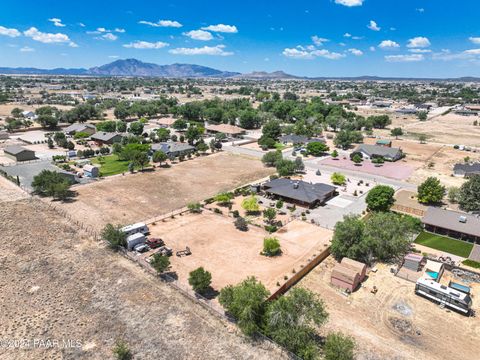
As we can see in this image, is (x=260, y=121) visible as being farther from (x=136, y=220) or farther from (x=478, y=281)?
(x=478, y=281)

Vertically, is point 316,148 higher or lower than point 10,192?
higher

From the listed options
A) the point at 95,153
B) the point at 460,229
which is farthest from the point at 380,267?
the point at 95,153

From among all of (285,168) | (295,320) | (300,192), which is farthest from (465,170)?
(295,320)

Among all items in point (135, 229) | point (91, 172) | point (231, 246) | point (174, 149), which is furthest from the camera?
A: point (174, 149)

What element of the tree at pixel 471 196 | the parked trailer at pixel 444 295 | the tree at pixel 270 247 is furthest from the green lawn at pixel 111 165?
the tree at pixel 471 196

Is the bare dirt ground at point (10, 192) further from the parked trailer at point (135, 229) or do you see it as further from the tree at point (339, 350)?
the tree at point (339, 350)

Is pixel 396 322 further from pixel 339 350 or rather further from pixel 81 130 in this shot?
pixel 81 130
